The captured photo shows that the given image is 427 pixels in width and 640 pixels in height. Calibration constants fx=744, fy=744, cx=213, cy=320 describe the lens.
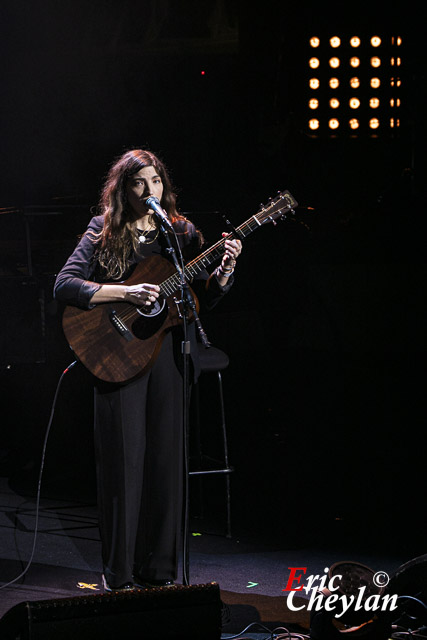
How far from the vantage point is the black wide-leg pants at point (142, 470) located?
3.00 metres

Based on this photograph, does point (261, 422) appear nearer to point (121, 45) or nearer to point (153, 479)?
point (153, 479)

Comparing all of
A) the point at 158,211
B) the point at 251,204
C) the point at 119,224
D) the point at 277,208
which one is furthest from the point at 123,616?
the point at 251,204

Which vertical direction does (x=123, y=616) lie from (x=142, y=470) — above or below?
below

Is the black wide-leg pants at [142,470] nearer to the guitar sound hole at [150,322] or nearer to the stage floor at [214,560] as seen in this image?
the guitar sound hole at [150,322]

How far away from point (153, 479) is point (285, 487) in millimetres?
2056

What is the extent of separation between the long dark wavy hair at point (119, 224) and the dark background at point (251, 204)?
6.90 feet

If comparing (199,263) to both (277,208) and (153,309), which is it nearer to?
(153,309)

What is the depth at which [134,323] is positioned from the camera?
3045 millimetres

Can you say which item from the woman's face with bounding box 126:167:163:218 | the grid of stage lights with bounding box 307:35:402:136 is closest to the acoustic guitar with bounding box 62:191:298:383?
the woman's face with bounding box 126:167:163:218

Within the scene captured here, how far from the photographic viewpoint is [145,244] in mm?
3105

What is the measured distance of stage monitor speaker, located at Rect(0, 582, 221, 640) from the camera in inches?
80.2

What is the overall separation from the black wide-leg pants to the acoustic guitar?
0.06 m

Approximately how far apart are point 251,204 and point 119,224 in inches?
131

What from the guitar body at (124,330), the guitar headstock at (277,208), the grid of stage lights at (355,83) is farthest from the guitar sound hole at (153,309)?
the grid of stage lights at (355,83)
